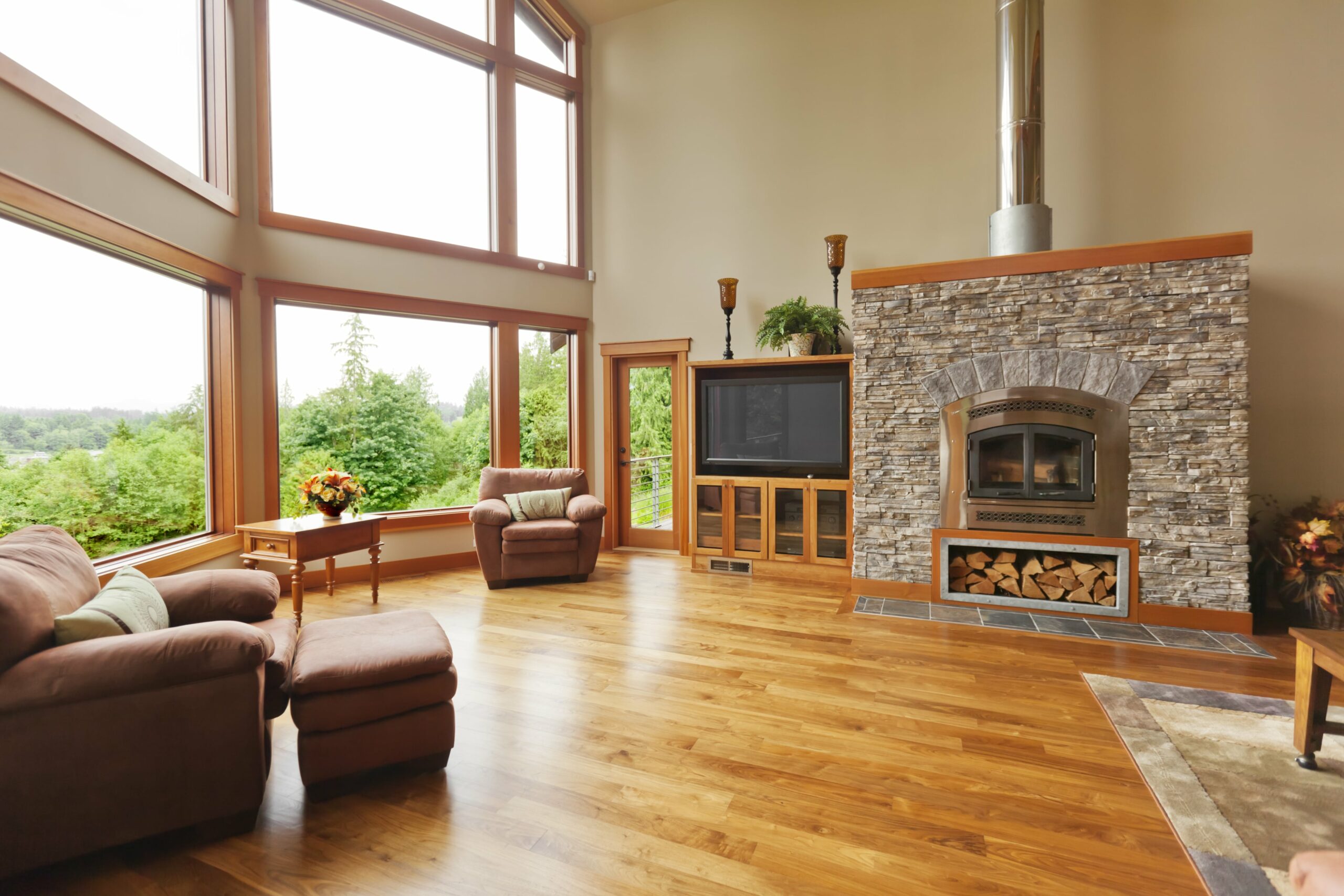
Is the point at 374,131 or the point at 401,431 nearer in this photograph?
the point at 374,131

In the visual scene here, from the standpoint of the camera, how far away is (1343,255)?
380 centimetres

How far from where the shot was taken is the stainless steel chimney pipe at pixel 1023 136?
3.96 m

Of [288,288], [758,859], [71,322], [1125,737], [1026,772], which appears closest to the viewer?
[758,859]

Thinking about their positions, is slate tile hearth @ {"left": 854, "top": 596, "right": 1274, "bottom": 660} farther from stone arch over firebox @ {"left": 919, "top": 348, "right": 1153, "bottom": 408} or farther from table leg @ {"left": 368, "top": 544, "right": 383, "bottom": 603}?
table leg @ {"left": 368, "top": 544, "right": 383, "bottom": 603}

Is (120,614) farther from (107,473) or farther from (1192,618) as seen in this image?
(1192,618)

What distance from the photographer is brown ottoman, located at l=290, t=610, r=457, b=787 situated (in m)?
1.97

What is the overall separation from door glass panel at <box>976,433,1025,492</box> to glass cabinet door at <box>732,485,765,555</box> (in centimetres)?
161

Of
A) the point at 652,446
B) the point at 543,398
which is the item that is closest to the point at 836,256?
the point at 652,446

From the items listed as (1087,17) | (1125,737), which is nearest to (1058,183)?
(1087,17)

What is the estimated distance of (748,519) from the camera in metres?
4.99

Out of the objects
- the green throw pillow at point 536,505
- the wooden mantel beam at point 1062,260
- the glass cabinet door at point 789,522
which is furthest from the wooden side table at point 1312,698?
the green throw pillow at point 536,505

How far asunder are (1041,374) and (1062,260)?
70 centimetres

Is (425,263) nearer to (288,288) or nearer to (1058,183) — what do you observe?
(288,288)

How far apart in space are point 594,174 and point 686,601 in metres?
4.32
